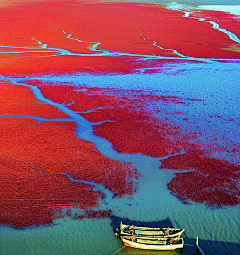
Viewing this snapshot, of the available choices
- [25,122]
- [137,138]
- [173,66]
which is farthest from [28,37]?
[137,138]

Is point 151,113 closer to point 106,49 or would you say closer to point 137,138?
point 137,138

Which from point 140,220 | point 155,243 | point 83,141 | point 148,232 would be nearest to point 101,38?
point 83,141

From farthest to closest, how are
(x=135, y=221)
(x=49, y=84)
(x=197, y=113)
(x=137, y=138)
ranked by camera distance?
1. (x=49, y=84)
2. (x=197, y=113)
3. (x=137, y=138)
4. (x=135, y=221)

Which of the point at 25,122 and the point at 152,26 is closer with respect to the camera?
the point at 25,122

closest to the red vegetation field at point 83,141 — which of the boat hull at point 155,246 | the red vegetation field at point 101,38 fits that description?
the red vegetation field at point 101,38

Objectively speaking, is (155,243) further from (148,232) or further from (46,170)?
(46,170)

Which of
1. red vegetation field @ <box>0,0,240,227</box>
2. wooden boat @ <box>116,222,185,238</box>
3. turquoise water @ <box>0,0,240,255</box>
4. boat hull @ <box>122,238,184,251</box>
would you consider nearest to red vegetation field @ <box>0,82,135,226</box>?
red vegetation field @ <box>0,0,240,227</box>
